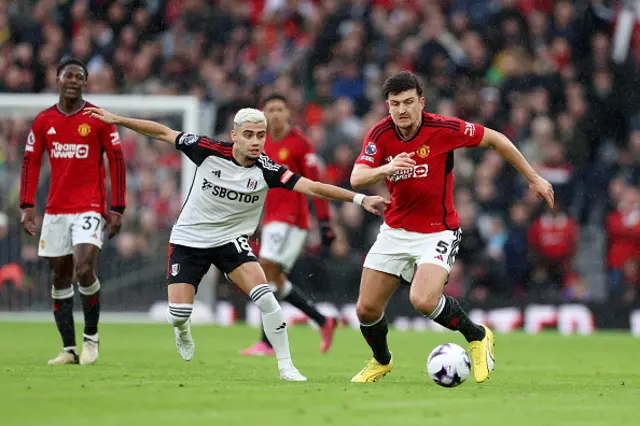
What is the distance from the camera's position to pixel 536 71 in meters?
20.4

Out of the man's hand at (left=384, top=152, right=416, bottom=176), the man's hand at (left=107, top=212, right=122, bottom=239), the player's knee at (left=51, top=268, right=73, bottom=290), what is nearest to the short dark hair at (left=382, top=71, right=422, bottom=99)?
the man's hand at (left=384, top=152, right=416, bottom=176)

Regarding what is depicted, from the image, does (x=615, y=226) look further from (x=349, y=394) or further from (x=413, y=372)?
(x=349, y=394)

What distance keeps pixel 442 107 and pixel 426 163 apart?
10.7 m

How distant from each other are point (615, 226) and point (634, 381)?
8.84m

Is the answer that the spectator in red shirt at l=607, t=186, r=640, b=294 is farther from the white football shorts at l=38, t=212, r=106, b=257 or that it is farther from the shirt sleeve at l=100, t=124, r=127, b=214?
the white football shorts at l=38, t=212, r=106, b=257

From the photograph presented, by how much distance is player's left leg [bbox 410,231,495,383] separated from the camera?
30.1 feet

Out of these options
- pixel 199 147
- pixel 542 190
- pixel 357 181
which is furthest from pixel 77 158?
pixel 542 190

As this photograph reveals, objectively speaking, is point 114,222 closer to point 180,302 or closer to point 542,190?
point 180,302

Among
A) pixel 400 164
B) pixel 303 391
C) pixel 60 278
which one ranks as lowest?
pixel 303 391

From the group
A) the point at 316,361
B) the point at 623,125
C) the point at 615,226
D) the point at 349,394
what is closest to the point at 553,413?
the point at 349,394

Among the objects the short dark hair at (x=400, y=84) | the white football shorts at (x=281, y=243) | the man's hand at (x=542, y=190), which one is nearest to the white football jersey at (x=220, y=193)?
the short dark hair at (x=400, y=84)

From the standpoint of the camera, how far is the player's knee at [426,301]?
9.12m

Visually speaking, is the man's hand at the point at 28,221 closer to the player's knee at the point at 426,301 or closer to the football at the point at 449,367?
the player's knee at the point at 426,301

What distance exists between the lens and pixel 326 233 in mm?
13531
